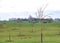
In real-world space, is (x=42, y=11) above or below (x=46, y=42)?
above

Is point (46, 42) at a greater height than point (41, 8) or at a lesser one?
lesser

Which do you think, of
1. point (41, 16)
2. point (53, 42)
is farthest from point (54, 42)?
point (41, 16)

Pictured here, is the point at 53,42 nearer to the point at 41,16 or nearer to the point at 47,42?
the point at 47,42

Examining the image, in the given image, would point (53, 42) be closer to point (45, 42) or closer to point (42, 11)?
point (45, 42)

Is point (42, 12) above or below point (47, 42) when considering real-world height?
above

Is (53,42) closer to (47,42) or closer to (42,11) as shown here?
(47,42)

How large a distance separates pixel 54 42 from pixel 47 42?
1111mm

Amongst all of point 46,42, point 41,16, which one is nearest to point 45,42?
point 46,42

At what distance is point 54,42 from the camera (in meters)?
35.2

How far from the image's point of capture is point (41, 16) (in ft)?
111

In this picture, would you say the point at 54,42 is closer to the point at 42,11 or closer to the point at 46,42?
the point at 46,42

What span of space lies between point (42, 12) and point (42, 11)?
0.18 meters

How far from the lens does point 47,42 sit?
35031 millimetres

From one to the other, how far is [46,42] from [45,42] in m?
0.16
